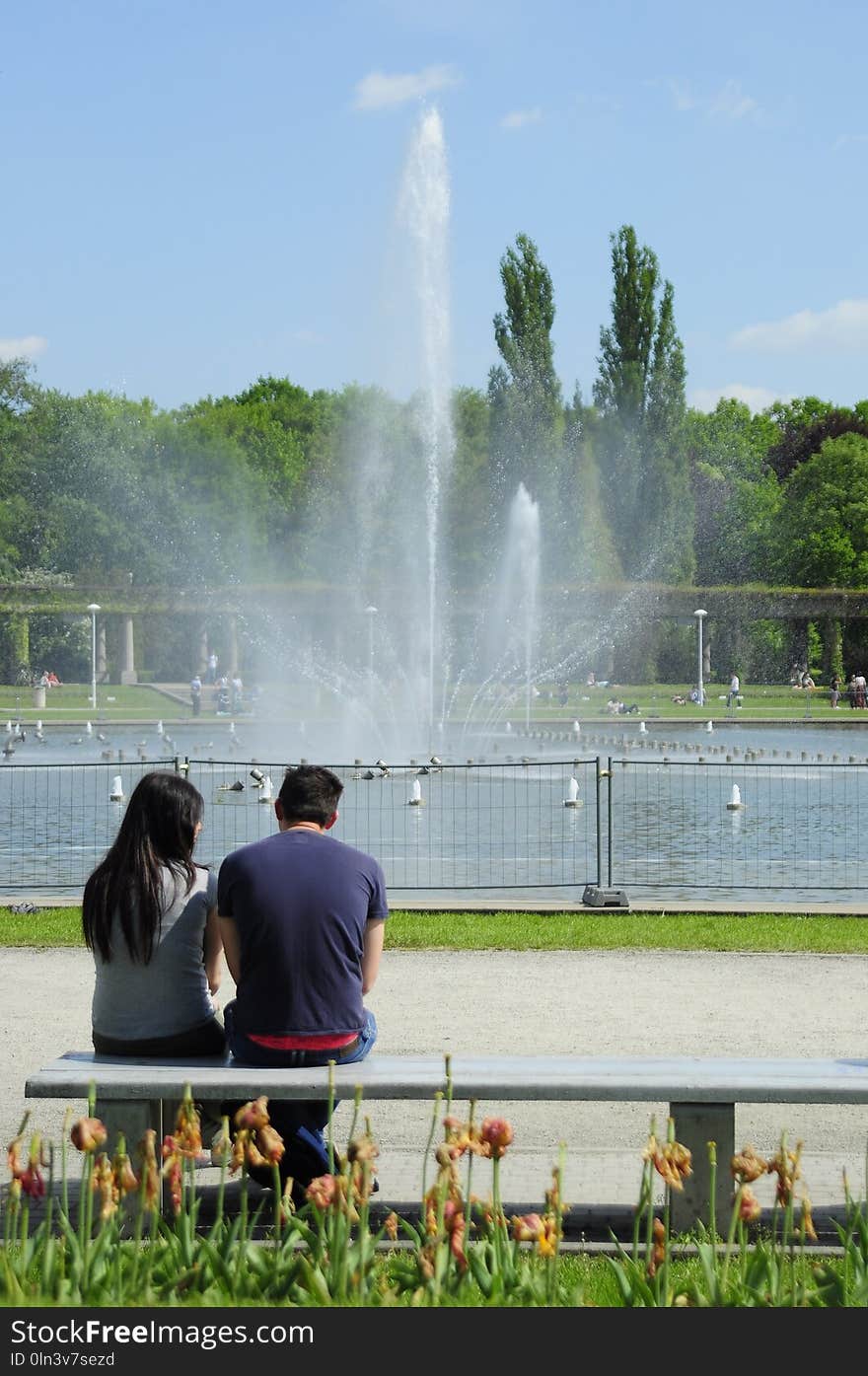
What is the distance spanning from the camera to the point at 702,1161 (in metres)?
5.69

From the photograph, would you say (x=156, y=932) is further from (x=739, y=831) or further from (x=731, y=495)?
(x=731, y=495)

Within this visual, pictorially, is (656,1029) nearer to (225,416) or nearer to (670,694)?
(670,694)

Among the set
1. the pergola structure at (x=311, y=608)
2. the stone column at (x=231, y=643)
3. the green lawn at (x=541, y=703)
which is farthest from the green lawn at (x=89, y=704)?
the stone column at (x=231, y=643)

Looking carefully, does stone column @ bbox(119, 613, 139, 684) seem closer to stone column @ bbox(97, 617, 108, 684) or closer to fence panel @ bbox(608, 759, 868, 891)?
stone column @ bbox(97, 617, 108, 684)

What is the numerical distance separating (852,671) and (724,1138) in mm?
78168

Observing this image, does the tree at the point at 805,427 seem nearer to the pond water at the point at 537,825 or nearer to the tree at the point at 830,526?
the tree at the point at 830,526

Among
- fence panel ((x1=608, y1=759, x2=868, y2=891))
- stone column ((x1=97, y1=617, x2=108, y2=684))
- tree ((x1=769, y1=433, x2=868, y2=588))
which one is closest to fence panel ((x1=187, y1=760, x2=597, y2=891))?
fence panel ((x1=608, y1=759, x2=868, y2=891))

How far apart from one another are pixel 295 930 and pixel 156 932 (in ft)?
1.61

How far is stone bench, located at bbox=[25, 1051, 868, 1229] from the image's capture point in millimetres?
5422

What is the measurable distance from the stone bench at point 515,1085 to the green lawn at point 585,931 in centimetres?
600

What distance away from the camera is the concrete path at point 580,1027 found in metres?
6.60

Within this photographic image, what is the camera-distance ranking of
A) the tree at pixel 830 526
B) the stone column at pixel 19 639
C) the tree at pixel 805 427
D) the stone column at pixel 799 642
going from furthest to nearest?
the tree at pixel 805 427
the tree at pixel 830 526
the stone column at pixel 799 642
the stone column at pixel 19 639

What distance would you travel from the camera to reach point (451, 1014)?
9.34 meters

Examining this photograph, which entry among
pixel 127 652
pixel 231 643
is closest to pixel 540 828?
A: pixel 231 643
